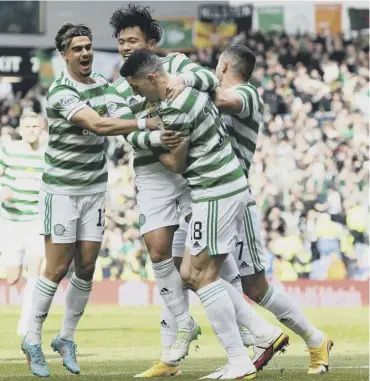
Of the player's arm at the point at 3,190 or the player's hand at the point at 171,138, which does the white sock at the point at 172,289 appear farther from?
the player's arm at the point at 3,190

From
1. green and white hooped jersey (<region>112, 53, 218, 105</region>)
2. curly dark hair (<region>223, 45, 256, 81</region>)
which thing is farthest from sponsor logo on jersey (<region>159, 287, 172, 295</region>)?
curly dark hair (<region>223, 45, 256, 81</region>)

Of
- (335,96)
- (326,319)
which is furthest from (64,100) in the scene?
(335,96)

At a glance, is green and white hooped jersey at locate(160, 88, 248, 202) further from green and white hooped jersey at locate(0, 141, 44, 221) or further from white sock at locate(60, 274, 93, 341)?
green and white hooped jersey at locate(0, 141, 44, 221)

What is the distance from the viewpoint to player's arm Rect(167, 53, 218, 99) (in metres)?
8.03

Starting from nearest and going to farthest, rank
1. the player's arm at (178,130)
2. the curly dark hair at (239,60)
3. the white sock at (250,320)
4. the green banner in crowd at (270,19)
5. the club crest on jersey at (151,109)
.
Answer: the player's arm at (178,130) < the club crest on jersey at (151,109) < the white sock at (250,320) < the curly dark hair at (239,60) < the green banner in crowd at (270,19)

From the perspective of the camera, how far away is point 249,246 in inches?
363

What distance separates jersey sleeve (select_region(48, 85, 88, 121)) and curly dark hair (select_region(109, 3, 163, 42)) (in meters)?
0.58

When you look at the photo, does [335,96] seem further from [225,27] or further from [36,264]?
[36,264]

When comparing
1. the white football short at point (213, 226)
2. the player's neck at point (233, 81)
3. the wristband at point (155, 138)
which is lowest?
the white football short at point (213, 226)

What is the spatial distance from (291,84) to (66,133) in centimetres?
1940

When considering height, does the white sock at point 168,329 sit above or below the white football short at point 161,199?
below

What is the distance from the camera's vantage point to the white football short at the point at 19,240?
1330 centimetres

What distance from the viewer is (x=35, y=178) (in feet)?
43.9

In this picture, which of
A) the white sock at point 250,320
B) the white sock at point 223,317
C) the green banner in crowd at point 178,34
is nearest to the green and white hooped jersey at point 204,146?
the white sock at point 223,317
